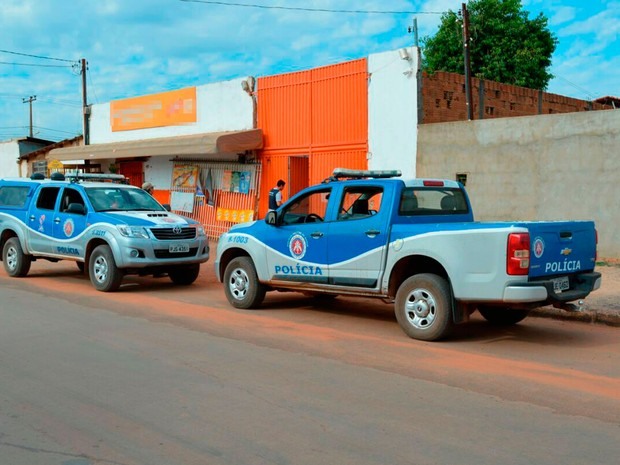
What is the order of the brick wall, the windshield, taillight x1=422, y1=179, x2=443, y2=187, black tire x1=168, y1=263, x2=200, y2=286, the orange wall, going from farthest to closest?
the orange wall → the brick wall → black tire x1=168, y1=263, x2=200, y2=286 → the windshield → taillight x1=422, y1=179, x2=443, y2=187

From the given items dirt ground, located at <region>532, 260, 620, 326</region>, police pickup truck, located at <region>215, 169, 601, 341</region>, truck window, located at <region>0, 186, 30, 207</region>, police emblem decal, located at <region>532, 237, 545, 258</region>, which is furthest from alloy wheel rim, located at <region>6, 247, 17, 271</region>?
police emblem decal, located at <region>532, 237, 545, 258</region>

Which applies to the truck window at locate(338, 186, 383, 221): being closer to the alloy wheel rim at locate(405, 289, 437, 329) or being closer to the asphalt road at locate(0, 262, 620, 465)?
the alloy wheel rim at locate(405, 289, 437, 329)

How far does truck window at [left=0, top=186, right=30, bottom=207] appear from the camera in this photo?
14.2 m

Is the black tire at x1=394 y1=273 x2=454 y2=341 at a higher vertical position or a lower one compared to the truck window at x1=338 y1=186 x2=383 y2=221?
lower

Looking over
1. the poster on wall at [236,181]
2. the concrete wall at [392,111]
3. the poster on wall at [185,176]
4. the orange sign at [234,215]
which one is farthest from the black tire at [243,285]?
the poster on wall at [185,176]

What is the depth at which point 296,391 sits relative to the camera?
588cm

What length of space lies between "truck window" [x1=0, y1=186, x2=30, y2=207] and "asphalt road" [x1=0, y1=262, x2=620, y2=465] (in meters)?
4.97

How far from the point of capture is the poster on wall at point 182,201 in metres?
22.0

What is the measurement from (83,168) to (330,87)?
13.7m

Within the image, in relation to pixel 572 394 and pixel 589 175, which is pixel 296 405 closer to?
pixel 572 394

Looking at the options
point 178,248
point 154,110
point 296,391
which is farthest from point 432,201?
point 154,110

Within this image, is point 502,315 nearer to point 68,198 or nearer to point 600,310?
point 600,310

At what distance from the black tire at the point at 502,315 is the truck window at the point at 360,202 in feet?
6.20

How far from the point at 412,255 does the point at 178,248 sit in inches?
210
